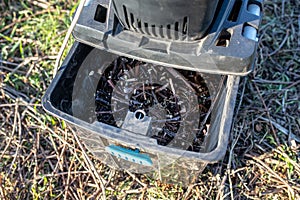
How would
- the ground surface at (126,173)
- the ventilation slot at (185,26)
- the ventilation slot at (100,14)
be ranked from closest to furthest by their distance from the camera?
the ventilation slot at (185,26), the ventilation slot at (100,14), the ground surface at (126,173)

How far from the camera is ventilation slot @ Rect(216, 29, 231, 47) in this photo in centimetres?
116

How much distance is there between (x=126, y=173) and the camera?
4.73ft

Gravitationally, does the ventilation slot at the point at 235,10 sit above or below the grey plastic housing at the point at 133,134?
above

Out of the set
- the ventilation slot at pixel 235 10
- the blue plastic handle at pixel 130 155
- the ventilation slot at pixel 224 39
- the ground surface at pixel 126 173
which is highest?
the ventilation slot at pixel 235 10

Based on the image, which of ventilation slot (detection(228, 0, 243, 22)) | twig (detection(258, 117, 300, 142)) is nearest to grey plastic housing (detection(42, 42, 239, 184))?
ventilation slot (detection(228, 0, 243, 22))

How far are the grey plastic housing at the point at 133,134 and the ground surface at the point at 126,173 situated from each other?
9 centimetres

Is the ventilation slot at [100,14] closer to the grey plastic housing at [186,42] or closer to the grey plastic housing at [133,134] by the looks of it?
the grey plastic housing at [186,42]

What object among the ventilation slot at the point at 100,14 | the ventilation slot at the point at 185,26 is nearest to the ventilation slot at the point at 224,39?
the ventilation slot at the point at 185,26

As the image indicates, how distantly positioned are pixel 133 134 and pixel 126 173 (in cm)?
38

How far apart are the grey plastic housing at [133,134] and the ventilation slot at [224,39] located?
9 cm

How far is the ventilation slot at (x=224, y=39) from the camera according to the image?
116 cm

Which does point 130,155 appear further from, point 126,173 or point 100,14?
point 100,14

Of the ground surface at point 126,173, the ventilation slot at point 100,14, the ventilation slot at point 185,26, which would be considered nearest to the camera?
the ventilation slot at point 185,26

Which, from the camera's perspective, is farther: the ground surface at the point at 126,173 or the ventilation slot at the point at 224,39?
the ground surface at the point at 126,173
